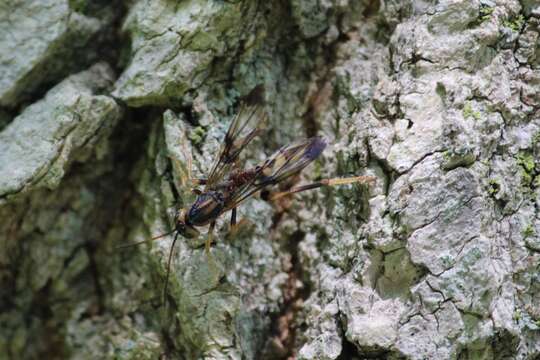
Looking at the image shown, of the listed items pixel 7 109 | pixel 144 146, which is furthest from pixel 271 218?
pixel 7 109

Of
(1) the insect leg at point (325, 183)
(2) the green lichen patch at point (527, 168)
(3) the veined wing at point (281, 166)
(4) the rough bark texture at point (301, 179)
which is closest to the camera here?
(4) the rough bark texture at point (301, 179)

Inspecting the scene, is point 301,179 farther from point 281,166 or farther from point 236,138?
point 236,138

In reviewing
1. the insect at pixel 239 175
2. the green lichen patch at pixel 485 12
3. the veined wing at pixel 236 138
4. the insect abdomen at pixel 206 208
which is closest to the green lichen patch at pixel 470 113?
the green lichen patch at pixel 485 12

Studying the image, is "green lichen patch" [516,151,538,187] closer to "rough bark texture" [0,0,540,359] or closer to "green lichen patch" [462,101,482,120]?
"rough bark texture" [0,0,540,359]

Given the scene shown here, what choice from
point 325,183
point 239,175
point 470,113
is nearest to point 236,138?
point 239,175

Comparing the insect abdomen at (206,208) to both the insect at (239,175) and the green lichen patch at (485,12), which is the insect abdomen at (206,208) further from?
the green lichen patch at (485,12)
